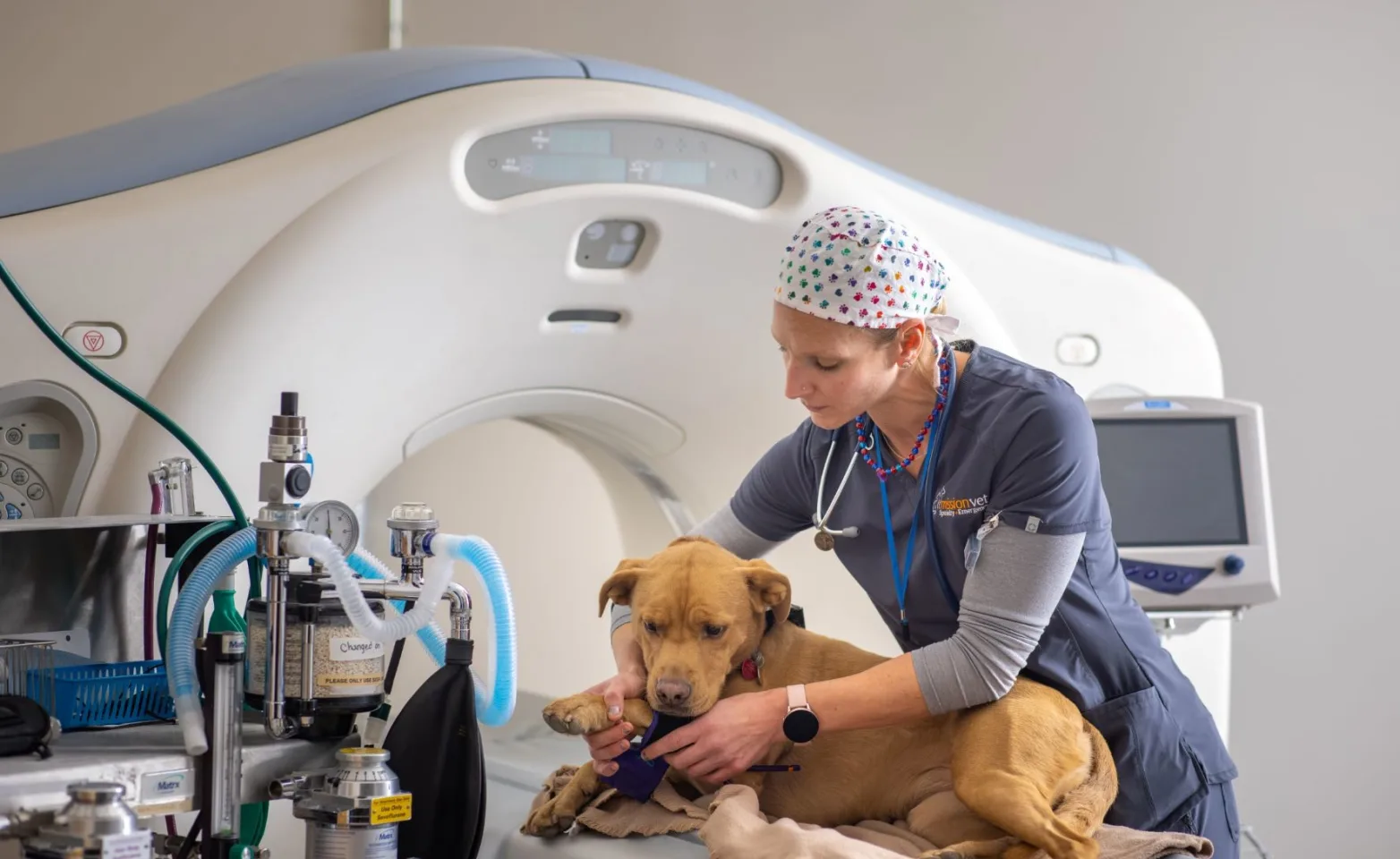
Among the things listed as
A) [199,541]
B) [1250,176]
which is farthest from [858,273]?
[1250,176]

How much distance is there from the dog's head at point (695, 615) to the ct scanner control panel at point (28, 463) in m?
0.78

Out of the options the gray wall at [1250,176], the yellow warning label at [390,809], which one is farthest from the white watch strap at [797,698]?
the gray wall at [1250,176]

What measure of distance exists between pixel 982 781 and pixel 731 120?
1.24 metres

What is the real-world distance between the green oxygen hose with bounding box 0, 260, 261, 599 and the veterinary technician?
0.45 m

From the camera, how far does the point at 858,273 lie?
1533 mm

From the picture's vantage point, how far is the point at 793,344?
1.58 m

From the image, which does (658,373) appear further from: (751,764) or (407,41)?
(407,41)

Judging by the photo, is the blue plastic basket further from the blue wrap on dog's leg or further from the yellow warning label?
the blue wrap on dog's leg

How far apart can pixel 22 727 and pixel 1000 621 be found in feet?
3.32

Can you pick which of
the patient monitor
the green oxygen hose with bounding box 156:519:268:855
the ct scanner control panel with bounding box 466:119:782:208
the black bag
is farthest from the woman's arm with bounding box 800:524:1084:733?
the patient monitor

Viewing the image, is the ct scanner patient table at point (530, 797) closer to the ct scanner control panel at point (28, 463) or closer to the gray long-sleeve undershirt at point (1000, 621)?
the gray long-sleeve undershirt at point (1000, 621)

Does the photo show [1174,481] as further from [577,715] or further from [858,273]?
[577,715]

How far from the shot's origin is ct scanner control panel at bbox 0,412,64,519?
1778 mm

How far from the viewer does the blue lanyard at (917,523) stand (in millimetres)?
1619
